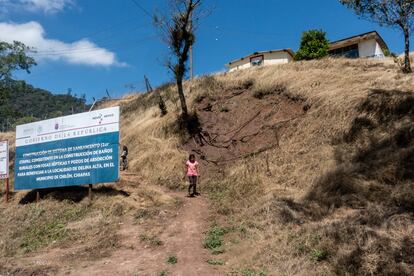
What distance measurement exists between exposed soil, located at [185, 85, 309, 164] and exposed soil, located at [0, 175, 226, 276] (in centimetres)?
423

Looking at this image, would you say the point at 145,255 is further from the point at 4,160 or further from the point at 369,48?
the point at 369,48

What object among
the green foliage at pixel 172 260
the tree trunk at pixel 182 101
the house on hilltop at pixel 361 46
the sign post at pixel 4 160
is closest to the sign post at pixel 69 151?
the sign post at pixel 4 160

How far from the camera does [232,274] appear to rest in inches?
269

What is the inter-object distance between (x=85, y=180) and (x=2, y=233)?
2602 mm

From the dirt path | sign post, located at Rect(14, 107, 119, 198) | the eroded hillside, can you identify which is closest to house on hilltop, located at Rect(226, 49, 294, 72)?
the eroded hillside

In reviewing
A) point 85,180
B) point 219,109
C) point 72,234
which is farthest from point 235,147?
point 72,234

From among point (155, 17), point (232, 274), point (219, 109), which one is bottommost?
point (232, 274)

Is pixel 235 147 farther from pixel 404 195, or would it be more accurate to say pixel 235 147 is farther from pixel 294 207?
pixel 404 195

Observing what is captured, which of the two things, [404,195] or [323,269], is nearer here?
[323,269]

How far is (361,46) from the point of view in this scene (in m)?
32.1

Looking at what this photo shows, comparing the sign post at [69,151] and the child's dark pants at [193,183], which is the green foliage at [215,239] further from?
the sign post at [69,151]

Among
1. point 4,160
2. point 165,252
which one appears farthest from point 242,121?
point 4,160

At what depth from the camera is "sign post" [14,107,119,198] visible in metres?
12.1

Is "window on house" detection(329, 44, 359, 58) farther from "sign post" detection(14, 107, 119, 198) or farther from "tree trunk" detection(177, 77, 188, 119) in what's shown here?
"sign post" detection(14, 107, 119, 198)
